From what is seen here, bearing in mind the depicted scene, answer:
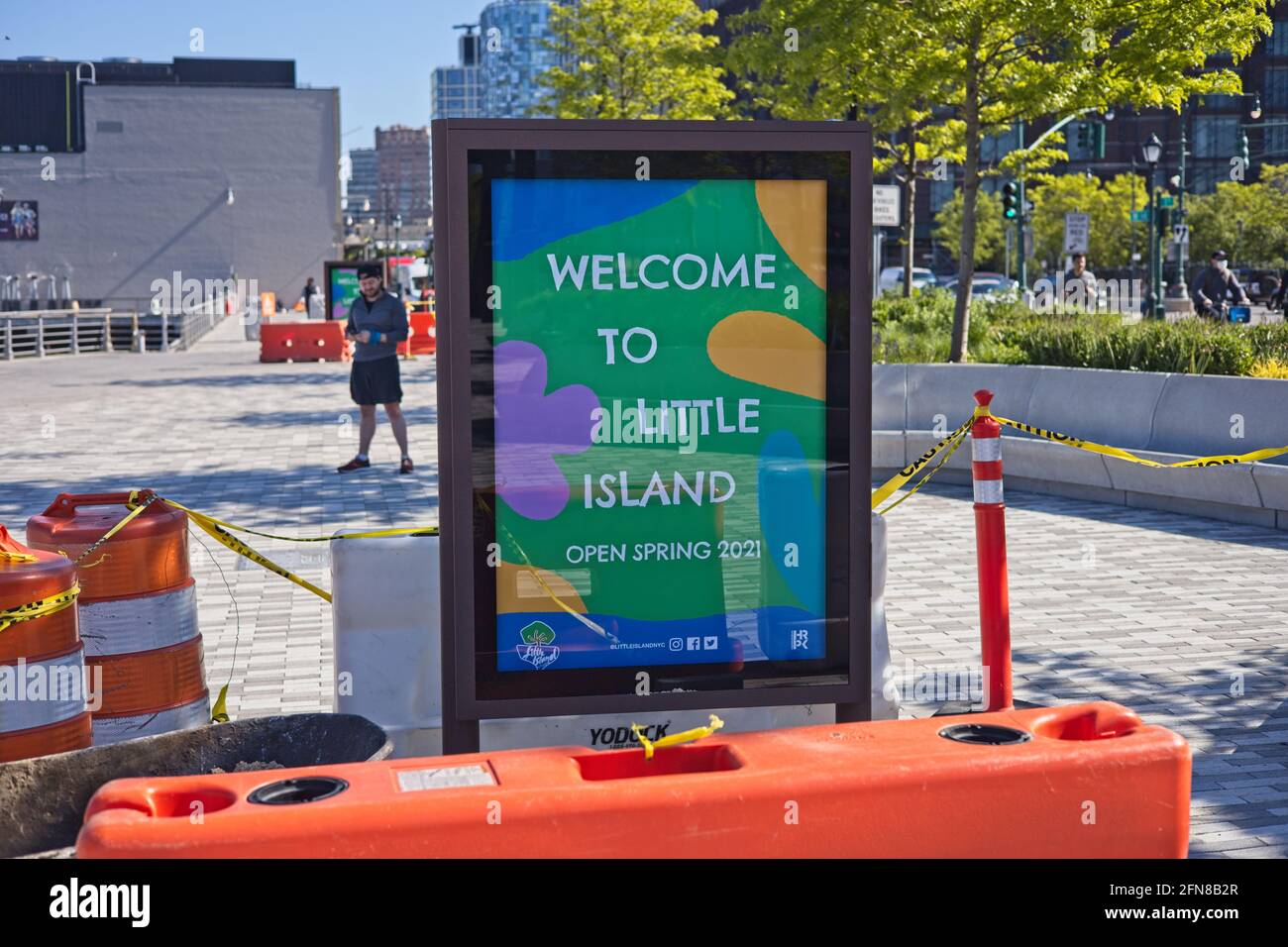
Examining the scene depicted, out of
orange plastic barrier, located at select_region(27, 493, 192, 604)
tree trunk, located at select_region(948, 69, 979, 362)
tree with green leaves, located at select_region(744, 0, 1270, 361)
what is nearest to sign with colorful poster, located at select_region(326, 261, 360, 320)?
tree with green leaves, located at select_region(744, 0, 1270, 361)

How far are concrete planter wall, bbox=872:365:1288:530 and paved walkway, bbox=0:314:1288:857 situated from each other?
24cm

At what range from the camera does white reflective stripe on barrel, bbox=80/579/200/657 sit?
221 inches

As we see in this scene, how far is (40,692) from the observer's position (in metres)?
5.03

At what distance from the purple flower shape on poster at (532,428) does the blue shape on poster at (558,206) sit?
340mm

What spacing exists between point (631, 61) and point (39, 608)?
34.7 meters

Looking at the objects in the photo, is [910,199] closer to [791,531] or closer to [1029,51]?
[1029,51]

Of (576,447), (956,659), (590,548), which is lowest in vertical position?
(956,659)

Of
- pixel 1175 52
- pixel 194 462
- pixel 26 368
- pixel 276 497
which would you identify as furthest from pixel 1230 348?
pixel 26 368

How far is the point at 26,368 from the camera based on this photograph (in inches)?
1341

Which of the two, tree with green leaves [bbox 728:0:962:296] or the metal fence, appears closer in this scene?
tree with green leaves [bbox 728:0:962:296]

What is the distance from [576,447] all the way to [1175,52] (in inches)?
638

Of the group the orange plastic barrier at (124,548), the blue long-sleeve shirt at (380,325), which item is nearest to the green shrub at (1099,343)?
the blue long-sleeve shirt at (380,325)

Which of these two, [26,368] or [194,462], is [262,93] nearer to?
[26,368]

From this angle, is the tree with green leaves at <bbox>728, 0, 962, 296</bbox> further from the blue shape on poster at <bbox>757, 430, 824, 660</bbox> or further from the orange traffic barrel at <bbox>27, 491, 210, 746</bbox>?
the orange traffic barrel at <bbox>27, 491, 210, 746</bbox>
